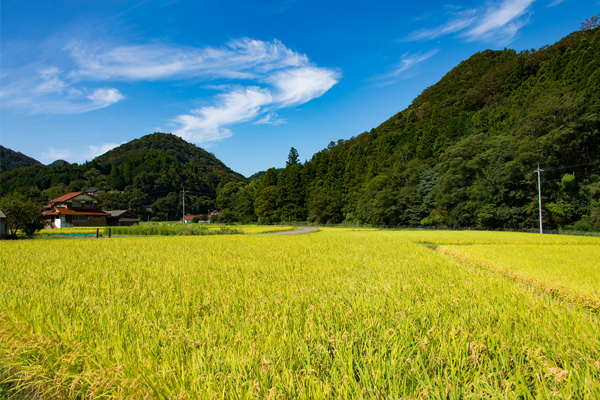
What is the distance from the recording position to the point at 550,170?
29.8m

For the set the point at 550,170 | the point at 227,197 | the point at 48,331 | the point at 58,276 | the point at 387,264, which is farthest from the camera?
the point at 227,197

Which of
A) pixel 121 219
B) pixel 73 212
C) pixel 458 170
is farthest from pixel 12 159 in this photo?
pixel 458 170

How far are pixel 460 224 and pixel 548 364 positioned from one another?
4123cm

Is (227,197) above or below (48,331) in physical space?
above

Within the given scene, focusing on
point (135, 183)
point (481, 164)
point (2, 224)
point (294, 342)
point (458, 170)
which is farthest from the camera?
point (135, 183)

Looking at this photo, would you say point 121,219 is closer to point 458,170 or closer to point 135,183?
point 135,183

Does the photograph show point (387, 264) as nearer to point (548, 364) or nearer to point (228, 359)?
point (548, 364)

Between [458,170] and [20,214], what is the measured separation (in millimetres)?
47151

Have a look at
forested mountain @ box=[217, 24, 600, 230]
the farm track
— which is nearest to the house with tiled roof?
forested mountain @ box=[217, 24, 600, 230]

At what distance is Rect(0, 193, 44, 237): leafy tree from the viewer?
70.6 ft

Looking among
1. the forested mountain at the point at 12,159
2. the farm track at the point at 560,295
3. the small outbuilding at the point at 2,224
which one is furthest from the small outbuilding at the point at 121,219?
the forested mountain at the point at 12,159

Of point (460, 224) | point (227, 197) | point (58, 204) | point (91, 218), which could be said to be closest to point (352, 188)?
point (460, 224)

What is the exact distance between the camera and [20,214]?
864 inches

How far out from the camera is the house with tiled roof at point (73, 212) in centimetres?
4222
